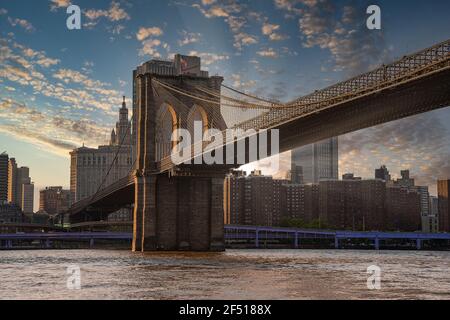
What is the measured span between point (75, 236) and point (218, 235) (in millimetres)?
62483

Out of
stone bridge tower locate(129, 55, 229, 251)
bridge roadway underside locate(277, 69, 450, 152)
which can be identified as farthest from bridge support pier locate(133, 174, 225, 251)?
bridge roadway underside locate(277, 69, 450, 152)

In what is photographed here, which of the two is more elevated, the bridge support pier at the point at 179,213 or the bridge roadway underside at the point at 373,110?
the bridge roadway underside at the point at 373,110

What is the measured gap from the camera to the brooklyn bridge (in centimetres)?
5047

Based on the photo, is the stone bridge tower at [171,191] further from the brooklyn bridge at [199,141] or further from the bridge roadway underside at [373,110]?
the bridge roadway underside at [373,110]

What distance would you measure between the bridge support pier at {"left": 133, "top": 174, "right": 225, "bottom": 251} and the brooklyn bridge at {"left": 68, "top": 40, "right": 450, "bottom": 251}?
11cm

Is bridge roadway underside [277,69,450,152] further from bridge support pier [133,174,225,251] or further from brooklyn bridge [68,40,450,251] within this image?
bridge support pier [133,174,225,251]

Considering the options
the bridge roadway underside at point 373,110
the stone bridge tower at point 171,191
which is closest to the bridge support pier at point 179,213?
the stone bridge tower at point 171,191

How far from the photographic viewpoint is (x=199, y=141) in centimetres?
6638

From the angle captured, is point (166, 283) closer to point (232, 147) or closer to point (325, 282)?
point (325, 282)

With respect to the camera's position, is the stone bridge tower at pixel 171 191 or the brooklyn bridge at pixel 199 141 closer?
the brooklyn bridge at pixel 199 141

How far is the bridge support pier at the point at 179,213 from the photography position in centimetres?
7394

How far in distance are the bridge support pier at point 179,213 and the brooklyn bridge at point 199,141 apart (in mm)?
108

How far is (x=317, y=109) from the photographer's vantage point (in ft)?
163
